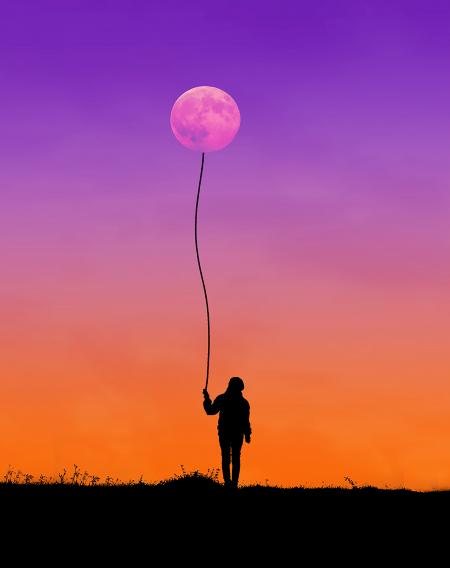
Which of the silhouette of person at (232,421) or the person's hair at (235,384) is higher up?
the person's hair at (235,384)

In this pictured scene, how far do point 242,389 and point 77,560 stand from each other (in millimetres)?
8332

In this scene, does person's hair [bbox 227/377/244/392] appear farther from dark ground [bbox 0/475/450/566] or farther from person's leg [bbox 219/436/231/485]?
dark ground [bbox 0/475/450/566]

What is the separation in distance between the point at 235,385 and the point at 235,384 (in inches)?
0.9

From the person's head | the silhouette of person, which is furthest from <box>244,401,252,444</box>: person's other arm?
the person's head

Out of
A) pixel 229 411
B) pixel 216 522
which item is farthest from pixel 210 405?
pixel 216 522

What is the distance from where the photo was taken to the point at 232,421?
19.4 m

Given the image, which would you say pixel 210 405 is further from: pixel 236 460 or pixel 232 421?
pixel 236 460

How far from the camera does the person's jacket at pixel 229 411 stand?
19.3m

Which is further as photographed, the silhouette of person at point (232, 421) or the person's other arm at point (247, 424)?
the person's other arm at point (247, 424)

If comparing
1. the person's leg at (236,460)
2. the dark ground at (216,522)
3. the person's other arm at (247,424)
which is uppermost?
the person's other arm at (247,424)

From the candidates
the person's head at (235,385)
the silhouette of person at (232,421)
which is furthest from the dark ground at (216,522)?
the person's head at (235,385)

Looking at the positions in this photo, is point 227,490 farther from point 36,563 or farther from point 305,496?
point 36,563

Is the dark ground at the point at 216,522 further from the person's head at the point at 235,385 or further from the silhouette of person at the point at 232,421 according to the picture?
the person's head at the point at 235,385

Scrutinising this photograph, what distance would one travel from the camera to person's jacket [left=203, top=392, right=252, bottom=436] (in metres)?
19.3
